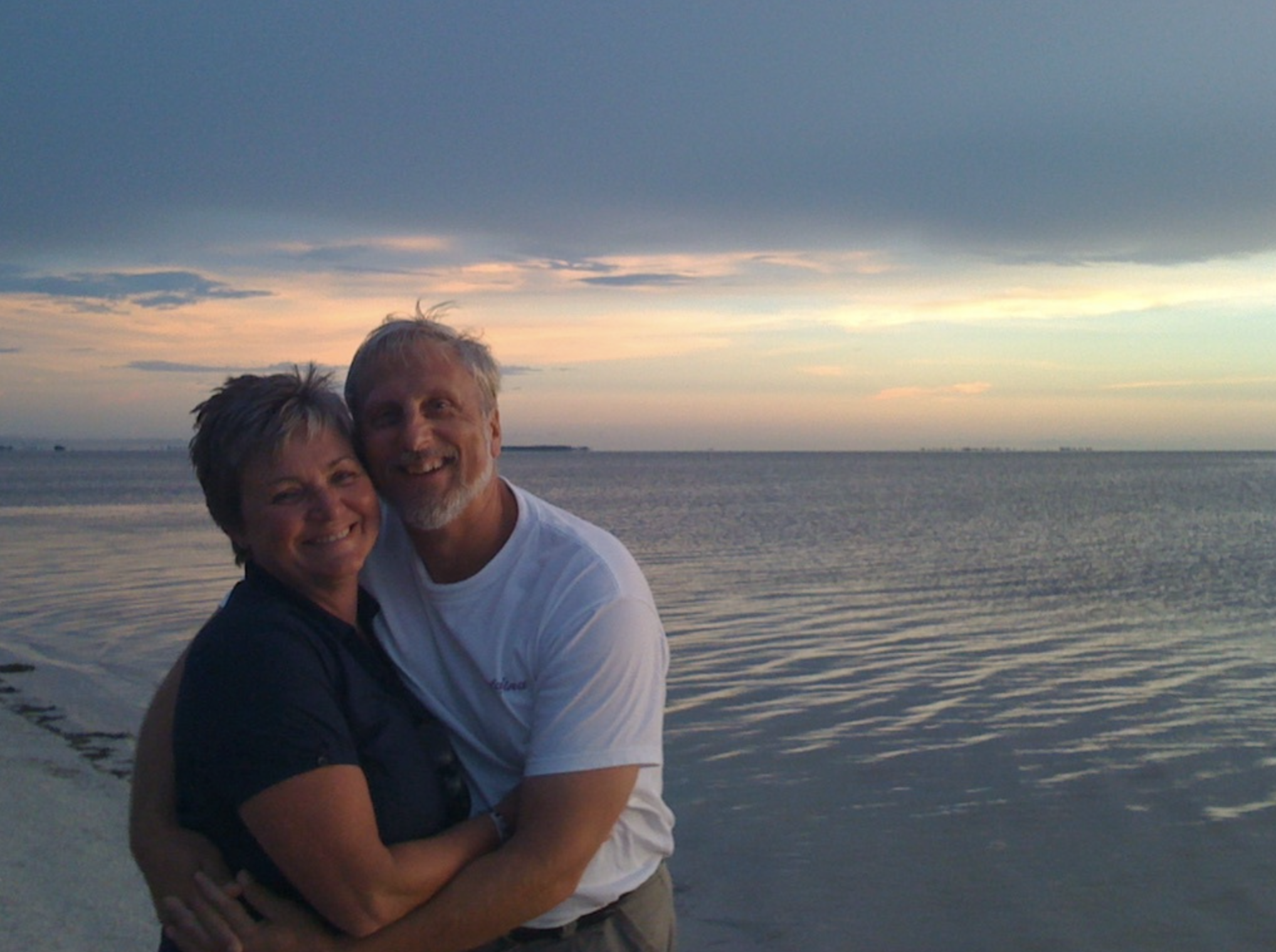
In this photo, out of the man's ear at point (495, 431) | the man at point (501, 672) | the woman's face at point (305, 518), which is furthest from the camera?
the man's ear at point (495, 431)

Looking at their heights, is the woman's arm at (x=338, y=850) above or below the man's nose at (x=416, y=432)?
below

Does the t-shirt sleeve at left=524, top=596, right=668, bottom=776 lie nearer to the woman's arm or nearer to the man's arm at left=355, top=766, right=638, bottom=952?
the man's arm at left=355, top=766, right=638, bottom=952

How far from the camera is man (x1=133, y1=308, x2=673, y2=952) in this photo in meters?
2.38

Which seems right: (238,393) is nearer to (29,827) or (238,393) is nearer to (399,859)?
(399,859)

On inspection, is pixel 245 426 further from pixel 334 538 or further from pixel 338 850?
pixel 338 850

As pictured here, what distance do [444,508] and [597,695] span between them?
0.63 meters

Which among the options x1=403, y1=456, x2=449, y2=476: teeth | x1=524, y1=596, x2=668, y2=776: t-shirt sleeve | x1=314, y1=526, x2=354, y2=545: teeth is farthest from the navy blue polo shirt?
x1=403, y1=456, x2=449, y2=476: teeth

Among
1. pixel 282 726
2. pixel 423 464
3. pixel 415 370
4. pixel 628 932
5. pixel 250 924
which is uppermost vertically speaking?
pixel 415 370

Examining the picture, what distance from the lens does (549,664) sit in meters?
2.47

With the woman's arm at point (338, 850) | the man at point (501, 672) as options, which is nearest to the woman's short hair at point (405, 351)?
the man at point (501, 672)

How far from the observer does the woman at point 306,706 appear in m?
2.17

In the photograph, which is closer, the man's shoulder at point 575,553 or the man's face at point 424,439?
the man's shoulder at point 575,553

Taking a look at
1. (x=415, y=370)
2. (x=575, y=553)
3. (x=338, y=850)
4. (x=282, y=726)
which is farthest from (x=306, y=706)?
(x=415, y=370)

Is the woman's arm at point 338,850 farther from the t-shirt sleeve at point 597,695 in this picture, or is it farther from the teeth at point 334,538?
the teeth at point 334,538
